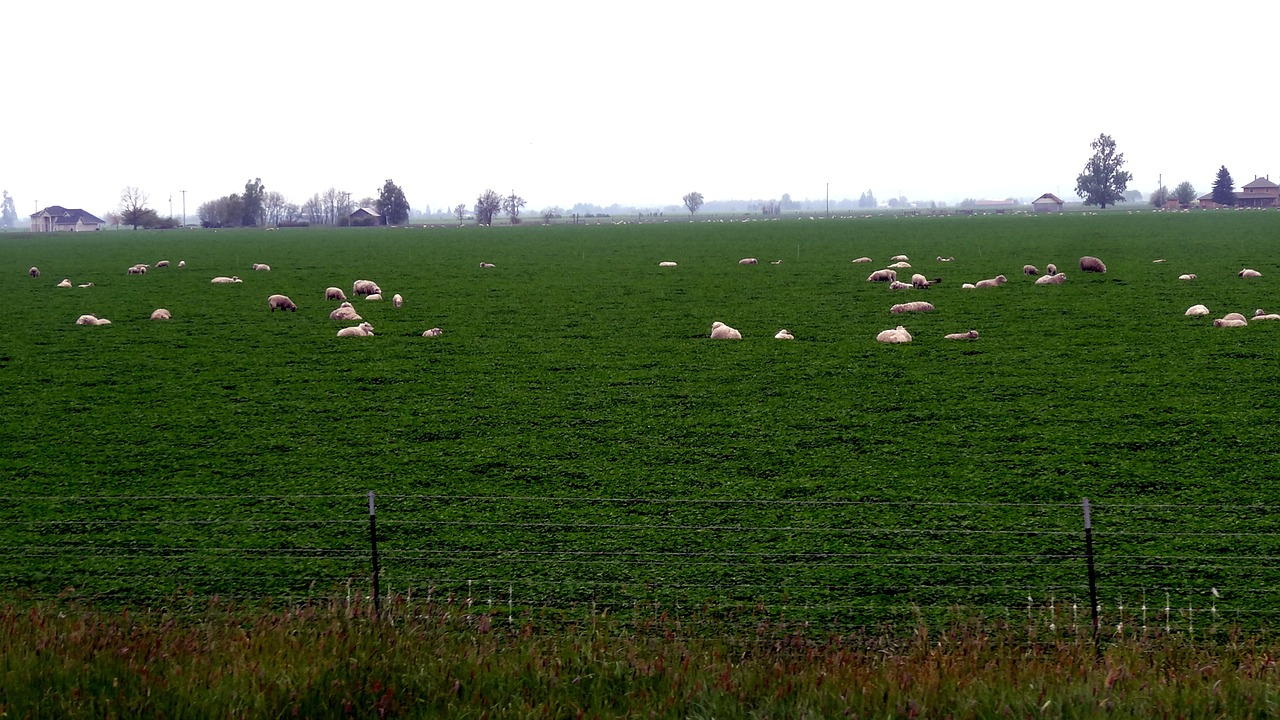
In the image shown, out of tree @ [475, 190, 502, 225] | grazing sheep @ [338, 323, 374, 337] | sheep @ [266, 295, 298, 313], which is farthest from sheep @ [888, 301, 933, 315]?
tree @ [475, 190, 502, 225]

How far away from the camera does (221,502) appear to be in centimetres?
933

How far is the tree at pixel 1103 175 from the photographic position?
17450cm

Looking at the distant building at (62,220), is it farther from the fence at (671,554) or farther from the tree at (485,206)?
the fence at (671,554)

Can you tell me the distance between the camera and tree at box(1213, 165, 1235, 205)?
165875 millimetres

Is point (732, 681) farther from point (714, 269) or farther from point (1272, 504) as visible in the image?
point (714, 269)

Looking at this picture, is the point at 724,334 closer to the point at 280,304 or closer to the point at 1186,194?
the point at 280,304

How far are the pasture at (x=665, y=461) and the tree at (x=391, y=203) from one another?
146 m

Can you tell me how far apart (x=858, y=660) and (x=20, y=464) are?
8759 millimetres

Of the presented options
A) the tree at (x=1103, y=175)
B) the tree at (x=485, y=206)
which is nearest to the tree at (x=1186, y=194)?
the tree at (x=1103, y=175)

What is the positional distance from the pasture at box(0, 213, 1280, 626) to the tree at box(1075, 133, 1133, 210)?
6640 inches

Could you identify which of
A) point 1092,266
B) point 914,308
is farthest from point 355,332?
point 1092,266

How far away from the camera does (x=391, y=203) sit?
6481 inches

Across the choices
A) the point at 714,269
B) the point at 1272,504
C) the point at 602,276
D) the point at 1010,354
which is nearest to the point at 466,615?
the point at 1272,504

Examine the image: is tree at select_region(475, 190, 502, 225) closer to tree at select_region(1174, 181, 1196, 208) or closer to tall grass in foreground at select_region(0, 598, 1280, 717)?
tree at select_region(1174, 181, 1196, 208)
